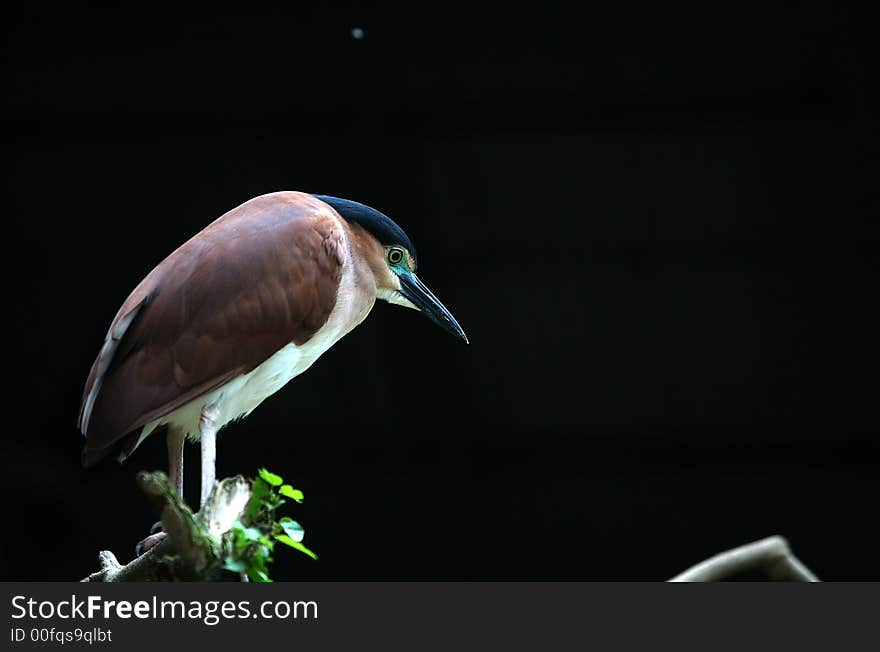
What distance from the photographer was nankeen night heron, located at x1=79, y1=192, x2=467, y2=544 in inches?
87.5

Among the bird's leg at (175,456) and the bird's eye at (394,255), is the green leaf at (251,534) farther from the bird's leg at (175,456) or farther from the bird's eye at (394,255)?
the bird's eye at (394,255)

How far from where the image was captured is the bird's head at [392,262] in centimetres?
253

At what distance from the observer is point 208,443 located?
87.9 inches

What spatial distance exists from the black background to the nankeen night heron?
174 cm

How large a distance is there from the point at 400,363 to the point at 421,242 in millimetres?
562

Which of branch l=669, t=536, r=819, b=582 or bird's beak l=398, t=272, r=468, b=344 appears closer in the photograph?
bird's beak l=398, t=272, r=468, b=344

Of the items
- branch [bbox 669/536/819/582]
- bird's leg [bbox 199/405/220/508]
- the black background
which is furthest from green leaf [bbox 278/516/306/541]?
the black background

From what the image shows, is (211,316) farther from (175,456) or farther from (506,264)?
(506,264)

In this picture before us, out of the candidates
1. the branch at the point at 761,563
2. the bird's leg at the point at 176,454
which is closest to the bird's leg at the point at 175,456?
the bird's leg at the point at 176,454

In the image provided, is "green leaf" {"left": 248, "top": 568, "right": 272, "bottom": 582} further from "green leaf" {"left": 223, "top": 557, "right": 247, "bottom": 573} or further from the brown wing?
the brown wing

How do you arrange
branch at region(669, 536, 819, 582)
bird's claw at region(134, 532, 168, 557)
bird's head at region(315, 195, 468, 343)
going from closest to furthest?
bird's claw at region(134, 532, 168, 557), bird's head at region(315, 195, 468, 343), branch at region(669, 536, 819, 582)

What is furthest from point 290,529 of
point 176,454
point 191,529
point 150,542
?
point 176,454

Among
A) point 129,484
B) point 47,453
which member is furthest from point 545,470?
point 47,453

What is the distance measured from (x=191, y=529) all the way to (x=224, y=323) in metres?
0.61
